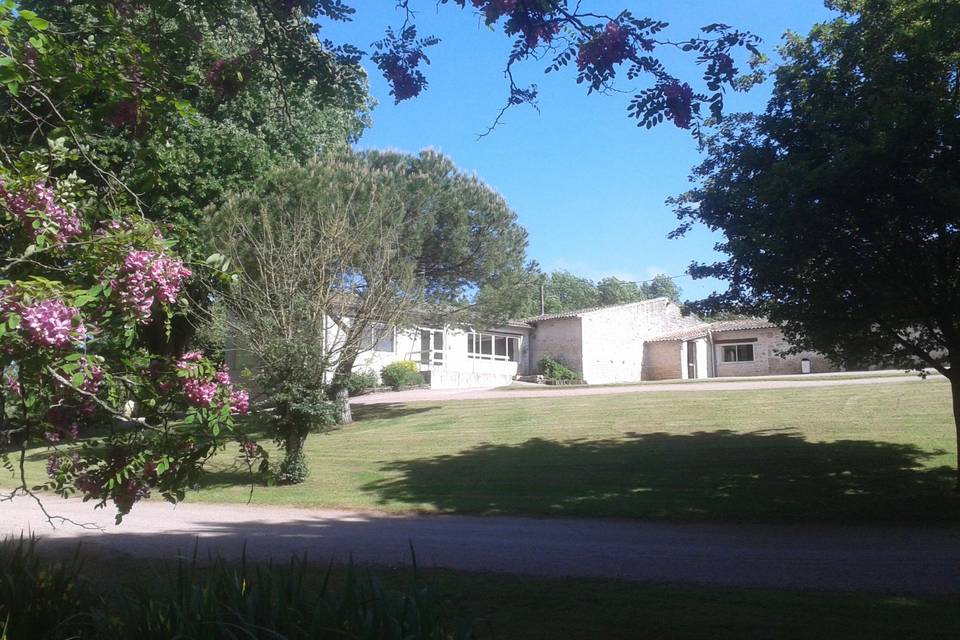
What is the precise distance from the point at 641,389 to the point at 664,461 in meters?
12.5

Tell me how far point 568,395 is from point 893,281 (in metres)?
16.4

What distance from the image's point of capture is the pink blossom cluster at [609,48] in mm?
6285

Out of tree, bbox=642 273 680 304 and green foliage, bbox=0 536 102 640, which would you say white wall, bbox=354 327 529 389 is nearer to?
green foliage, bbox=0 536 102 640

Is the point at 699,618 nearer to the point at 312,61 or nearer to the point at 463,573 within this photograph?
the point at 463,573

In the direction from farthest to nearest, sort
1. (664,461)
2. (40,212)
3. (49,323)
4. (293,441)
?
(293,441) → (664,461) → (40,212) → (49,323)

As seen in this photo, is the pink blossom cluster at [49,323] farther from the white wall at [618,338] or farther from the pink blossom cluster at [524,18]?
the white wall at [618,338]

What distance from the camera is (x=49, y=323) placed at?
3.29 metres

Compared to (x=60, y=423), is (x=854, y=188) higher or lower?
higher

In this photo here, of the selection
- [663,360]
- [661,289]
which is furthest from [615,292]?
[663,360]

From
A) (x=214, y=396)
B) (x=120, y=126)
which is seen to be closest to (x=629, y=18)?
(x=120, y=126)

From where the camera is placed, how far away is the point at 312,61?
8281 mm

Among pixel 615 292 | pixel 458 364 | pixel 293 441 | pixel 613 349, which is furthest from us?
pixel 615 292

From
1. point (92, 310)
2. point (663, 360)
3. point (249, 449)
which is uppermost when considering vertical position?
point (663, 360)

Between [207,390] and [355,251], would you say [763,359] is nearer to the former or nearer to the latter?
[355,251]
